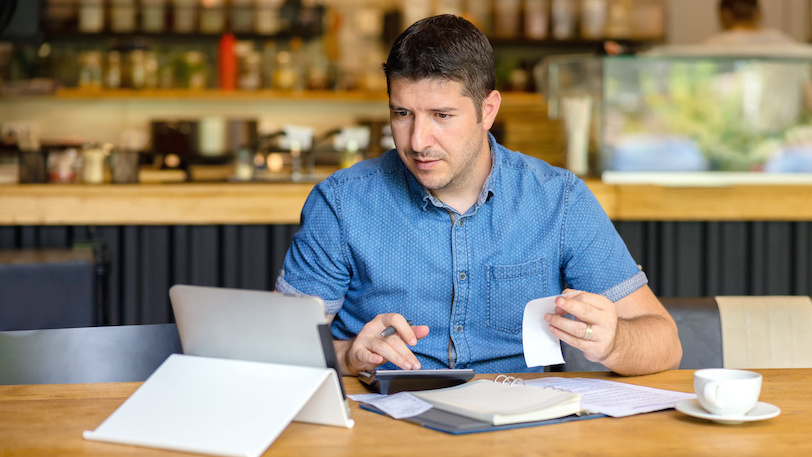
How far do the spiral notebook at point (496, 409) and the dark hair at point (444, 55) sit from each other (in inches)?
22.8

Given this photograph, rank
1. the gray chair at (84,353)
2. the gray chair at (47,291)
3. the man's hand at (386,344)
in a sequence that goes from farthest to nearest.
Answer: the gray chair at (47,291), the gray chair at (84,353), the man's hand at (386,344)

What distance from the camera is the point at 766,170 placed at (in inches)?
139

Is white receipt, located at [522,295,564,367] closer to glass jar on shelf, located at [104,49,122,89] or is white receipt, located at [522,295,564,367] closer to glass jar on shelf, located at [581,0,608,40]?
glass jar on shelf, located at [104,49,122,89]

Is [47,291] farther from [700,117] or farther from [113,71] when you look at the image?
[113,71]

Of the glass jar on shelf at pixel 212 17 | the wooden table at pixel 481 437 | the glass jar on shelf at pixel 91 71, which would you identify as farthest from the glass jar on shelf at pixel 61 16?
the wooden table at pixel 481 437

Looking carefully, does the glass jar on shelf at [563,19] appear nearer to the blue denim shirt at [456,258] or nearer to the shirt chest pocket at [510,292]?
the blue denim shirt at [456,258]

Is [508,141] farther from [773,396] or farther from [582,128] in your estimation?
[773,396]

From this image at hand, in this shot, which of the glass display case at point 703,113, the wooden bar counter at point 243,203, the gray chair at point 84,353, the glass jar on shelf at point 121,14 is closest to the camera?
the gray chair at point 84,353

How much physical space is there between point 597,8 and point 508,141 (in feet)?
6.71

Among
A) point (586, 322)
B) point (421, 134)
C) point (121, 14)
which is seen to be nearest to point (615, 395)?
point (586, 322)

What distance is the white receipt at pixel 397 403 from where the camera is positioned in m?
1.29

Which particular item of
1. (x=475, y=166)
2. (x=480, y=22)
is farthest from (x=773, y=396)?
(x=480, y=22)

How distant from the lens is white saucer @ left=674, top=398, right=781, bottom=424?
1.25 meters

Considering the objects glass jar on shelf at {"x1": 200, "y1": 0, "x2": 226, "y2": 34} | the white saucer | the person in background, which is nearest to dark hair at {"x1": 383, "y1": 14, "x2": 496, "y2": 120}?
the white saucer
